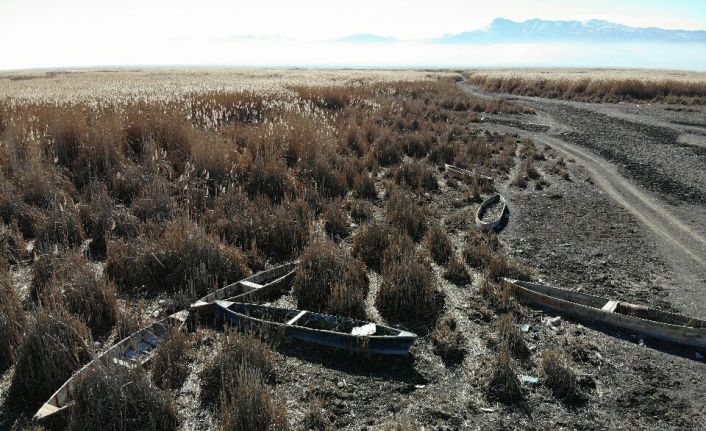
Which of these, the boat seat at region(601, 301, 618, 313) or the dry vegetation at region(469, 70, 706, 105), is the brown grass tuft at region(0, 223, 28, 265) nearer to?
the boat seat at region(601, 301, 618, 313)

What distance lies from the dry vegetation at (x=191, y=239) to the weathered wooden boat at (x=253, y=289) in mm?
398

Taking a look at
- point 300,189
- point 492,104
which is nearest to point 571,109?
point 492,104

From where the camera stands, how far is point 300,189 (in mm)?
11055

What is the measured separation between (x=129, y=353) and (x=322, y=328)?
7.61 ft

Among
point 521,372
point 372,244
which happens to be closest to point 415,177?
point 372,244

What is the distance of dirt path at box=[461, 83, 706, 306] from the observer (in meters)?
8.60

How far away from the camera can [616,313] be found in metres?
6.18

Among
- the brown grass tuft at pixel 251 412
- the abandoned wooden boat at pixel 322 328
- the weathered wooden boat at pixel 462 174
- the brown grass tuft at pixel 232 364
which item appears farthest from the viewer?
the weathered wooden boat at pixel 462 174

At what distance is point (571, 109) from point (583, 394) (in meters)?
31.5

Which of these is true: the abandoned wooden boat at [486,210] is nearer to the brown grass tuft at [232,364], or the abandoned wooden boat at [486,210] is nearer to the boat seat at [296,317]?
the boat seat at [296,317]

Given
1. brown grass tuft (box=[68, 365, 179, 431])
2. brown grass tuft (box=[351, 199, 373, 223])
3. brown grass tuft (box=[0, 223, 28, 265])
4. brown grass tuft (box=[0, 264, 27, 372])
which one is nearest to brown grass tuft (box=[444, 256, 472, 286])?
brown grass tuft (box=[351, 199, 373, 223])

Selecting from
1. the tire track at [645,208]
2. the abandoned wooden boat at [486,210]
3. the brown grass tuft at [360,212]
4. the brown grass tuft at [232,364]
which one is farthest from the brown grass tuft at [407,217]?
the tire track at [645,208]

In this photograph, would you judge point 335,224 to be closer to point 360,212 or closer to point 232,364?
point 360,212

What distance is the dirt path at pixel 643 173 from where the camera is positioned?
8.60 m
